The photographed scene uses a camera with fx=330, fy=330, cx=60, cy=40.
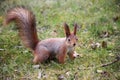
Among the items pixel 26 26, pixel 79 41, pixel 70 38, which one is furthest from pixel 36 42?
pixel 79 41

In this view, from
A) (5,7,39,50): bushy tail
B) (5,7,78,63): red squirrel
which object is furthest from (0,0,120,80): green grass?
(5,7,39,50): bushy tail

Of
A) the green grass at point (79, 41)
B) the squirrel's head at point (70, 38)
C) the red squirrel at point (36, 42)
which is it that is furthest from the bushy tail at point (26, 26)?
the squirrel's head at point (70, 38)

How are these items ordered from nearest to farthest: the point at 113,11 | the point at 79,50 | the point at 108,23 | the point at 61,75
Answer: the point at 61,75 < the point at 79,50 < the point at 108,23 < the point at 113,11

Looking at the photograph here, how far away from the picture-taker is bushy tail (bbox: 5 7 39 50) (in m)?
4.77

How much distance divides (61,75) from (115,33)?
1.82 m

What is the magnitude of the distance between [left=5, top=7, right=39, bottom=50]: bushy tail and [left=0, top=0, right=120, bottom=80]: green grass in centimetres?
28

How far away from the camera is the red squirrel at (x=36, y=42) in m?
4.57

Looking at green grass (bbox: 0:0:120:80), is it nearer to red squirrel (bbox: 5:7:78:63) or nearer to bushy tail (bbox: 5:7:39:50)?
red squirrel (bbox: 5:7:78:63)

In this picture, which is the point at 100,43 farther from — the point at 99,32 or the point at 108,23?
the point at 108,23

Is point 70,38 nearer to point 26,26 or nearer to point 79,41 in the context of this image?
point 26,26

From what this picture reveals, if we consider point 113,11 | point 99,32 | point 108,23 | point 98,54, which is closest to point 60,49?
point 98,54

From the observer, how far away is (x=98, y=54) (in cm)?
488

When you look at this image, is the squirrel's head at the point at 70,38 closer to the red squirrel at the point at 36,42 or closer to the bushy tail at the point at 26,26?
the red squirrel at the point at 36,42

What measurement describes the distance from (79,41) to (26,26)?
117cm
